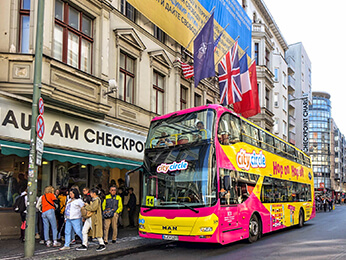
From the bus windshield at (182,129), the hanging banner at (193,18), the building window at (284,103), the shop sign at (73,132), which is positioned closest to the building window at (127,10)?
the hanging banner at (193,18)

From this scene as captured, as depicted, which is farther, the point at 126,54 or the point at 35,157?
the point at 126,54

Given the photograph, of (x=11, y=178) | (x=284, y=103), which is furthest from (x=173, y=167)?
(x=284, y=103)

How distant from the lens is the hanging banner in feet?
51.5

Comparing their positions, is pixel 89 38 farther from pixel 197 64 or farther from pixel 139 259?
pixel 139 259

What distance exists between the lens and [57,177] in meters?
13.9

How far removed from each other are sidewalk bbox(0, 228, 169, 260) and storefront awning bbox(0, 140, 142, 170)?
2.56m

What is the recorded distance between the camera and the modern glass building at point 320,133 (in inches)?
5054

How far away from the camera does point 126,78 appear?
17.5 m

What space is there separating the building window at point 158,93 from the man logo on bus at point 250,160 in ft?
25.8

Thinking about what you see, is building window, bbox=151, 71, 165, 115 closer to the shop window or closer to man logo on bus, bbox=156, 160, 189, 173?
the shop window

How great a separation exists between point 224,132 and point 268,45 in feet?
93.5

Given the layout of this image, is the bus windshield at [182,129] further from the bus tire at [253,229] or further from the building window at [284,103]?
the building window at [284,103]

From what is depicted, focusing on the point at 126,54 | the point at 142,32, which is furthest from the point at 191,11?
the point at 126,54

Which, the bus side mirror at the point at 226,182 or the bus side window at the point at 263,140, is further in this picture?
the bus side window at the point at 263,140
